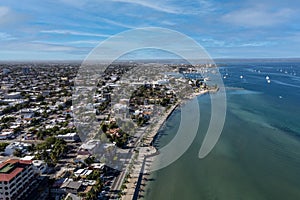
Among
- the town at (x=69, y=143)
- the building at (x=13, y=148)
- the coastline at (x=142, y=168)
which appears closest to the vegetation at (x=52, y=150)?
the town at (x=69, y=143)

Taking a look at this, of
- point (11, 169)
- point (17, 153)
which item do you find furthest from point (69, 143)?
point (11, 169)

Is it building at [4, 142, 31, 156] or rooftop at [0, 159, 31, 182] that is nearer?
rooftop at [0, 159, 31, 182]

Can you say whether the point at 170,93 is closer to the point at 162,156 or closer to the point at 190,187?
the point at 162,156

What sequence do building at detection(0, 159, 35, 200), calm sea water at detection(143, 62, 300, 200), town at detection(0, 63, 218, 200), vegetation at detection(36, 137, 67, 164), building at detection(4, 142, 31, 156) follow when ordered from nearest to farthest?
building at detection(0, 159, 35, 200)
town at detection(0, 63, 218, 200)
calm sea water at detection(143, 62, 300, 200)
vegetation at detection(36, 137, 67, 164)
building at detection(4, 142, 31, 156)

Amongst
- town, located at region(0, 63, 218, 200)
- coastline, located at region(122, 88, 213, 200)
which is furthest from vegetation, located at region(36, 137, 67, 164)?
coastline, located at region(122, 88, 213, 200)

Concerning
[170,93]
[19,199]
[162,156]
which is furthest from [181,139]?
[170,93]

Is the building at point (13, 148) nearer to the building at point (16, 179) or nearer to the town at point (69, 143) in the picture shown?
the town at point (69, 143)

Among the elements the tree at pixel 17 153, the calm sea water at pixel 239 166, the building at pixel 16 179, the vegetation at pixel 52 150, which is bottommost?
the calm sea water at pixel 239 166

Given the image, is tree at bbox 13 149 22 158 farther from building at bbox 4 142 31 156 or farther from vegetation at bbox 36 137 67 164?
vegetation at bbox 36 137 67 164
